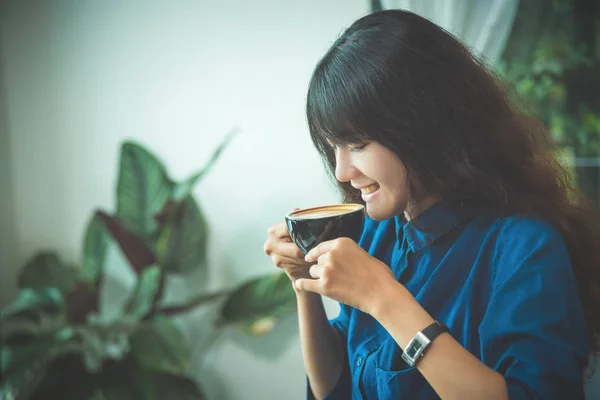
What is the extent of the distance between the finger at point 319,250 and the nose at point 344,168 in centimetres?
11

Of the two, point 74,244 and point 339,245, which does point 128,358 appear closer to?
point 74,244

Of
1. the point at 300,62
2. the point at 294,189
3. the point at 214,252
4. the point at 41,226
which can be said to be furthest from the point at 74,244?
the point at 300,62

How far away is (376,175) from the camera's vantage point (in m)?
0.70

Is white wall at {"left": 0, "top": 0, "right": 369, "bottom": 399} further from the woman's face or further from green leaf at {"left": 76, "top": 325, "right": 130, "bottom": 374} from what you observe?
the woman's face

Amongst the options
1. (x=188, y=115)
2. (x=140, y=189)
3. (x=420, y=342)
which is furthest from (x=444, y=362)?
(x=188, y=115)

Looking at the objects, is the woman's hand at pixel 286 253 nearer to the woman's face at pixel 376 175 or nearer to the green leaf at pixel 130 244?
the woman's face at pixel 376 175

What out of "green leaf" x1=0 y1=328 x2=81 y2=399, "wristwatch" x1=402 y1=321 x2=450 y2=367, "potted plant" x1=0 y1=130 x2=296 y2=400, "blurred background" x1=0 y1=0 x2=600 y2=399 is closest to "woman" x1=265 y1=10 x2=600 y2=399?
"wristwatch" x1=402 y1=321 x2=450 y2=367

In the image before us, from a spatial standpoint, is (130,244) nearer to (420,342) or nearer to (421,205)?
(421,205)

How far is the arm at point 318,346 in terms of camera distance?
2.77ft

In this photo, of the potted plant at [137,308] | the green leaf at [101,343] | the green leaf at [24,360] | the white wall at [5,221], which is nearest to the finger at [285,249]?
the potted plant at [137,308]

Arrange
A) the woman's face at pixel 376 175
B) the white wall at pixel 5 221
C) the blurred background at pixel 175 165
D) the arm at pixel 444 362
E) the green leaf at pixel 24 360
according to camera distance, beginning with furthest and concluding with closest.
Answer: the white wall at pixel 5 221 → the blurred background at pixel 175 165 → the green leaf at pixel 24 360 → the woman's face at pixel 376 175 → the arm at pixel 444 362

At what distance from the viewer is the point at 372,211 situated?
2.36 feet

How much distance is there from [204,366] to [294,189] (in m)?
0.83

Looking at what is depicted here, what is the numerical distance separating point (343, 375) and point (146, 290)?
0.96 meters
